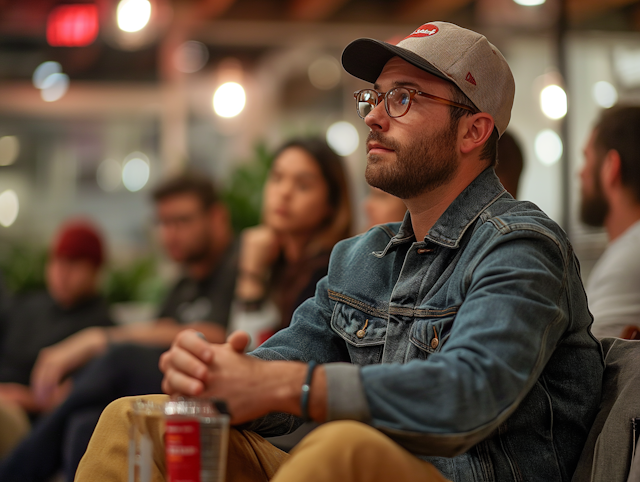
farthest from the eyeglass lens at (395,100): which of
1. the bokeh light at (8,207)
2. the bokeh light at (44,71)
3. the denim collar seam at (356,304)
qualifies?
the bokeh light at (8,207)

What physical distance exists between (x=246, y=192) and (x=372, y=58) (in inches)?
127

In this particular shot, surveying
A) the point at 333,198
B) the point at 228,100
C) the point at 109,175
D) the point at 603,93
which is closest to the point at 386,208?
the point at 333,198

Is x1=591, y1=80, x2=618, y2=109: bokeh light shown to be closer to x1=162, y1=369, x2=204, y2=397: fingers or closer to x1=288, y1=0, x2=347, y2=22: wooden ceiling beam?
x1=288, y1=0, x2=347, y2=22: wooden ceiling beam

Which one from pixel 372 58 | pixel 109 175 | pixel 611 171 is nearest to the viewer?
pixel 372 58

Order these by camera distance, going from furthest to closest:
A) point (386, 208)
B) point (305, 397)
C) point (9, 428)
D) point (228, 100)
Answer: point (228, 100), point (9, 428), point (386, 208), point (305, 397)

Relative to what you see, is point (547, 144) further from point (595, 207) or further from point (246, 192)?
point (595, 207)

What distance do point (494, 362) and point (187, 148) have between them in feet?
22.4

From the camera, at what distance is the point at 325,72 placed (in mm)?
7625

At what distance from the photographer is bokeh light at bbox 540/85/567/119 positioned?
4474mm

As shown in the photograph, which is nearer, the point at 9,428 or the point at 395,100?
the point at 395,100

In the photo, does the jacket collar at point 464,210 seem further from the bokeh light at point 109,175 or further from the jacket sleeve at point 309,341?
the bokeh light at point 109,175

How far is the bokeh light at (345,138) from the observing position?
777 cm

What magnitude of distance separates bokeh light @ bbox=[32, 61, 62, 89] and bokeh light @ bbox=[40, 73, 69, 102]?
0.04 m

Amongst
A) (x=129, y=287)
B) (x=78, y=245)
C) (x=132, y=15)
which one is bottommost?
(x=129, y=287)
